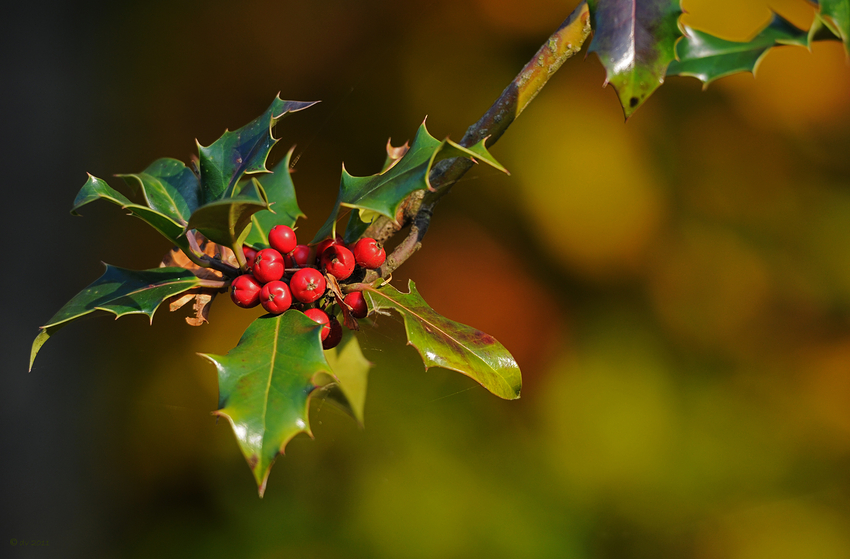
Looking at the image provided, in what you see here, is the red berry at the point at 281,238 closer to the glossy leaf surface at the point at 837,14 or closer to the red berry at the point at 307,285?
the red berry at the point at 307,285

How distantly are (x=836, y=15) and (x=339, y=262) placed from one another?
1.41 ft

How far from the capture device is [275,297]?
1.65 feet

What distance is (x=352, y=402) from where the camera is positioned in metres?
0.66

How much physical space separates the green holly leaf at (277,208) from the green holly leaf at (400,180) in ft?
0.43

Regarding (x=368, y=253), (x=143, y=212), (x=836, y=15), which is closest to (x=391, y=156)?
(x=368, y=253)

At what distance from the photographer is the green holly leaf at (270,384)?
1.36 feet

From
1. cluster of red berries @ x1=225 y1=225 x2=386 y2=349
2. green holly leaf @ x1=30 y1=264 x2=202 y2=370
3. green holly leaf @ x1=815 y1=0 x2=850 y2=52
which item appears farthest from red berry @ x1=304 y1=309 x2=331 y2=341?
green holly leaf @ x1=815 y1=0 x2=850 y2=52

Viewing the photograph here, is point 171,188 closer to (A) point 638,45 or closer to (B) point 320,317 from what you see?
(B) point 320,317

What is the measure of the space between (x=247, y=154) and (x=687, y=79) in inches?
66.4

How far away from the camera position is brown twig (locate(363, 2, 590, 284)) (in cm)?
56

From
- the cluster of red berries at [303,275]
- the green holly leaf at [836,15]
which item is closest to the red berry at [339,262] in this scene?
the cluster of red berries at [303,275]

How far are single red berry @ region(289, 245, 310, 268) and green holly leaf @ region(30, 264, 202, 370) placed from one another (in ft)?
0.30

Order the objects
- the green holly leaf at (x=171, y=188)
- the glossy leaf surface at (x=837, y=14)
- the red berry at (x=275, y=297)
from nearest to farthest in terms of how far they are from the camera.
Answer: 1. the glossy leaf surface at (x=837, y=14)
2. the red berry at (x=275, y=297)
3. the green holly leaf at (x=171, y=188)

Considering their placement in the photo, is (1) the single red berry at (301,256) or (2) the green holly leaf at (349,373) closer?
(1) the single red berry at (301,256)
